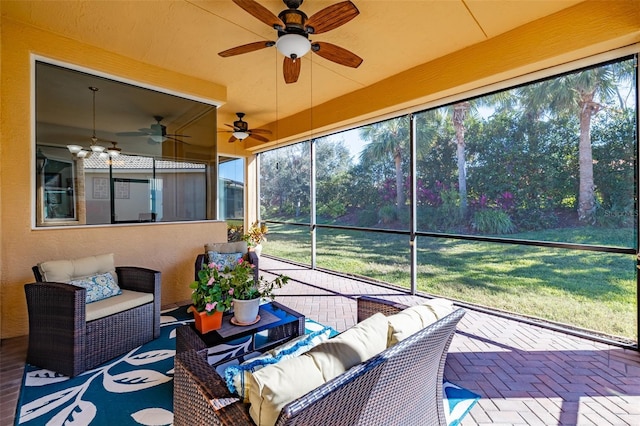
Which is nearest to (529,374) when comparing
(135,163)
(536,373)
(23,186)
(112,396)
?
(536,373)

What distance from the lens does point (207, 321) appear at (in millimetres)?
2129

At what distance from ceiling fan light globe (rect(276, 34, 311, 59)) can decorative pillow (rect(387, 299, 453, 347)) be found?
2.27 metres

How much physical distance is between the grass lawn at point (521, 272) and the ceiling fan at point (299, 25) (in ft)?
9.84

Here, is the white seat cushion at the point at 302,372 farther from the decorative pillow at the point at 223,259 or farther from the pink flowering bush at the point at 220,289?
the decorative pillow at the point at 223,259

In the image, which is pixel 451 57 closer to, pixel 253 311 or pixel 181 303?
pixel 253 311

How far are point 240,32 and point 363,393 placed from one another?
3384mm

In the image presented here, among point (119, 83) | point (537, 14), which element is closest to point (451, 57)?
point (537, 14)

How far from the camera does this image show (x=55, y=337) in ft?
7.33

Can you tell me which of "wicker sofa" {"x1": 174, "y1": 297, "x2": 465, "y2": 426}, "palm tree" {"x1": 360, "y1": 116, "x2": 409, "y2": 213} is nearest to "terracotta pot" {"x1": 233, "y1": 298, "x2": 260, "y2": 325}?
"wicker sofa" {"x1": 174, "y1": 297, "x2": 465, "y2": 426}

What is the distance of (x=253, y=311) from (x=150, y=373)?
0.93 m

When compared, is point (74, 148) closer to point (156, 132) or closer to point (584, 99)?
point (156, 132)

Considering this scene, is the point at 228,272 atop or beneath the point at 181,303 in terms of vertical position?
atop

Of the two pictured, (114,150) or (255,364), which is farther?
(114,150)

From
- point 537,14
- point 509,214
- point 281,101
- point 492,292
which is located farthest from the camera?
point 281,101
